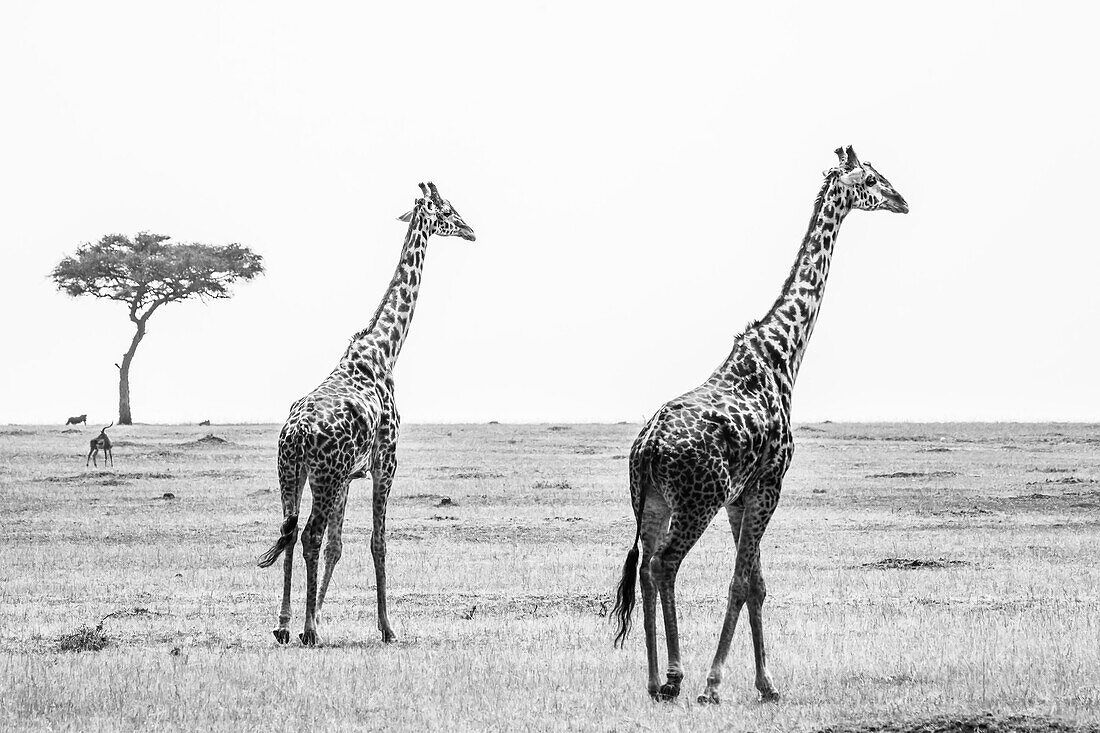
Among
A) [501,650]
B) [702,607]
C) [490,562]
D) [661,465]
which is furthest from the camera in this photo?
[490,562]

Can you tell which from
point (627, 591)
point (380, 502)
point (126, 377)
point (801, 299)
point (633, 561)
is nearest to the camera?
point (633, 561)

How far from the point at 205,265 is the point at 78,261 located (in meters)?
5.37

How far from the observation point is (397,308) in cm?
1507

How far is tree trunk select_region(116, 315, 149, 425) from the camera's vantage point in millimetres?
60094

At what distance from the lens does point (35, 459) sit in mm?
37125

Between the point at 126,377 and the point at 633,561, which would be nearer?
the point at 633,561

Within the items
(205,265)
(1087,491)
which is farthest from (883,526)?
(205,265)

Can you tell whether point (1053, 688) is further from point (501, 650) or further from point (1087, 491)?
point (1087, 491)

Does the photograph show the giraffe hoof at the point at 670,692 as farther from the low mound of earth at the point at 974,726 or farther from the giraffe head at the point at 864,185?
the giraffe head at the point at 864,185

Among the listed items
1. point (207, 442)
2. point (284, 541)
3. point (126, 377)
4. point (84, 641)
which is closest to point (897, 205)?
point (284, 541)

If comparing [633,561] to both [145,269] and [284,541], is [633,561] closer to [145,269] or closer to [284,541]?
[284,541]

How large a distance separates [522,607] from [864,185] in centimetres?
543

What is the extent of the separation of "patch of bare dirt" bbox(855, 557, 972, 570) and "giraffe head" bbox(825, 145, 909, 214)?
6602 millimetres

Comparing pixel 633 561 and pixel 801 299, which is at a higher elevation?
pixel 801 299
